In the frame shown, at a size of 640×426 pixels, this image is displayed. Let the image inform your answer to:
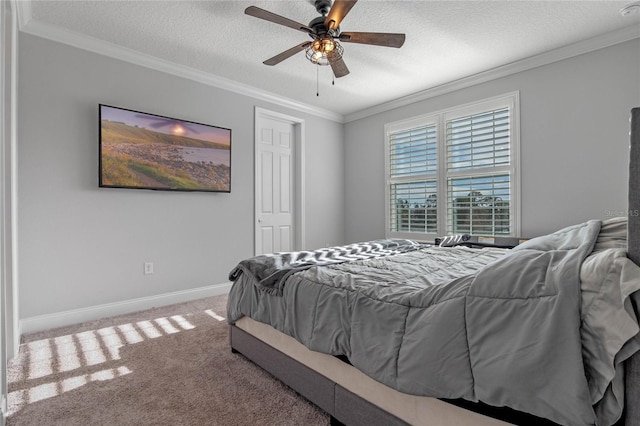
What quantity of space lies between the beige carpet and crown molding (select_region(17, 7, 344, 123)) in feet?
8.30

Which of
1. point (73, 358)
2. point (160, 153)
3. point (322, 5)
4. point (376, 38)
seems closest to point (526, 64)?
point (376, 38)

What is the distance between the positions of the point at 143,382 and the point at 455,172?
3.77m

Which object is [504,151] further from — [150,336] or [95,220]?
[95,220]

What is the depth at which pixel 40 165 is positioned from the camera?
2.69m

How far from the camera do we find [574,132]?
3.09m

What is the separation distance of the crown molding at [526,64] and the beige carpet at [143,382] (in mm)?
3682

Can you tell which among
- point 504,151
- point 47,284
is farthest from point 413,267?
point 47,284

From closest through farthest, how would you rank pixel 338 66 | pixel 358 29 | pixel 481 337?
pixel 481 337, pixel 338 66, pixel 358 29

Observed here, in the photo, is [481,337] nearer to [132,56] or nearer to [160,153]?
[160,153]

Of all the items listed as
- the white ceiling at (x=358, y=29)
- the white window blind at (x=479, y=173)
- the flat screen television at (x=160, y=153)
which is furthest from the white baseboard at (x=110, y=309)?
the white window blind at (x=479, y=173)

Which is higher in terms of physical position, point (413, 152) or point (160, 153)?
point (413, 152)

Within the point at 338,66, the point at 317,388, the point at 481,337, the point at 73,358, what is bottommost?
the point at 73,358

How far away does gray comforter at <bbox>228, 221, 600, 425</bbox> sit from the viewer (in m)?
0.85

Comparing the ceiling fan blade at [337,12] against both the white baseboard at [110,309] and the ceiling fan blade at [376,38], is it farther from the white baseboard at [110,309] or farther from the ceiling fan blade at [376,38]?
the white baseboard at [110,309]
